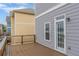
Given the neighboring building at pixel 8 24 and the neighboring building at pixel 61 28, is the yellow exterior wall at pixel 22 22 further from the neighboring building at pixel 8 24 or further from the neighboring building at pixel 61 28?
the neighboring building at pixel 61 28

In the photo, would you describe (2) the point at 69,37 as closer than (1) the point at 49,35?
Yes

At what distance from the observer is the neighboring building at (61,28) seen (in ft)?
16.6

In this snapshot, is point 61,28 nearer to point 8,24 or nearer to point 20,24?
point 20,24

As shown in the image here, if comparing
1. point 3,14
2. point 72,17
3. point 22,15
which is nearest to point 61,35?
point 72,17

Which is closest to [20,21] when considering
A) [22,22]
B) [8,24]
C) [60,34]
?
[22,22]

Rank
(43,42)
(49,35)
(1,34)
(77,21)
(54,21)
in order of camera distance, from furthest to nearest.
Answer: (43,42)
(49,35)
(54,21)
(1,34)
(77,21)

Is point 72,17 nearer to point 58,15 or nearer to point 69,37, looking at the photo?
point 69,37

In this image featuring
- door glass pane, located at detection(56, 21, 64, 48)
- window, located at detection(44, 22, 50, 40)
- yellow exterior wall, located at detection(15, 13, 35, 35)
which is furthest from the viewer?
window, located at detection(44, 22, 50, 40)

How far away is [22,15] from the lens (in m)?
6.97

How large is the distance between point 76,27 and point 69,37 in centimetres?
58

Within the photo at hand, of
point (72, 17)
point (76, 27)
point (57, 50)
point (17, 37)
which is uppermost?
point (72, 17)

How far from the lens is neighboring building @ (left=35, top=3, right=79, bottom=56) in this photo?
5047mm

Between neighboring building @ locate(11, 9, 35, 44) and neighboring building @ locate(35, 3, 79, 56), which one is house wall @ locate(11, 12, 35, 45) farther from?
neighboring building @ locate(35, 3, 79, 56)

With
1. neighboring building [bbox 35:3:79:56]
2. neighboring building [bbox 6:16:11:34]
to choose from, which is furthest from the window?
neighboring building [bbox 6:16:11:34]
